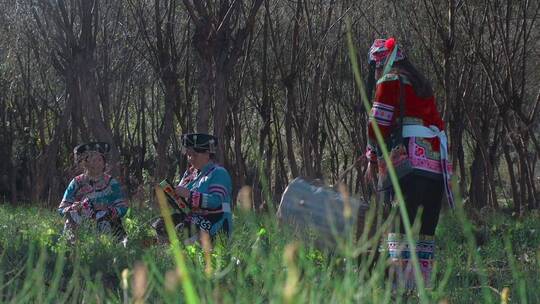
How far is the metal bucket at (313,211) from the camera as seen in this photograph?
6.00 meters

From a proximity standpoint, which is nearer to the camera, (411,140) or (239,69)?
(411,140)

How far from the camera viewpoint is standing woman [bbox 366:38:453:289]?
19.4 ft

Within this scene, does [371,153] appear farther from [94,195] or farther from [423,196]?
[94,195]

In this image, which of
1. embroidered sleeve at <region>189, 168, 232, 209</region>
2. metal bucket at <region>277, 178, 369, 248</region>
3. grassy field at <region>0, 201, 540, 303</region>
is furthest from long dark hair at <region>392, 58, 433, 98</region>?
embroidered sleeve at <region>189, 168, 232, 209</region>

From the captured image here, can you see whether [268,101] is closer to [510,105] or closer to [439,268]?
[510,105]

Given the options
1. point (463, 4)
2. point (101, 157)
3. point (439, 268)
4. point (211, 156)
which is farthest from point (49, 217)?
point (463, 4)

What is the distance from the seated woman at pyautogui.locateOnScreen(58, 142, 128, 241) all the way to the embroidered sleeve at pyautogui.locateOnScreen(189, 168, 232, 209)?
837mm

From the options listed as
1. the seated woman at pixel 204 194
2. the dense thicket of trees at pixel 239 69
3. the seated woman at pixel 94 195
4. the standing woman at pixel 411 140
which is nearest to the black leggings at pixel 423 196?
the standing woman at pixel 411 140

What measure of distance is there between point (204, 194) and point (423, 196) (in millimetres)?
2013

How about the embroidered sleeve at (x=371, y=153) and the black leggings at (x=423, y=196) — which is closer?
the black leggings at (x=423, y=196)

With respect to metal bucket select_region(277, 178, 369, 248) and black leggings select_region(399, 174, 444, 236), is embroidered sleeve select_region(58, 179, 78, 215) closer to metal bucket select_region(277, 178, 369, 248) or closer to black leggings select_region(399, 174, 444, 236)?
metal bucket select_region(277, 178, 369, 248)

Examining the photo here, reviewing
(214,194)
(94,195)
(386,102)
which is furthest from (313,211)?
(94,195)

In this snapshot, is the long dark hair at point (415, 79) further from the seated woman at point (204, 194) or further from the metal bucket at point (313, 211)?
the seated woman at point (204, 194)

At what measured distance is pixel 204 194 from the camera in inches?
294
